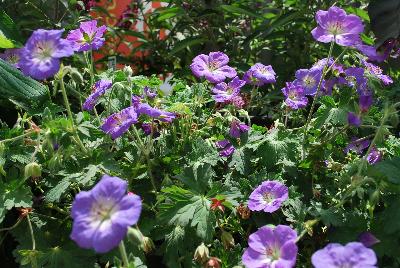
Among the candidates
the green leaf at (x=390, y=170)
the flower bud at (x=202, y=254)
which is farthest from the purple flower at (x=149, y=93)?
the green leaf at (x=390, y=170)

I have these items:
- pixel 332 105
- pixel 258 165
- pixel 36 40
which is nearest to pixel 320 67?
pixel 332 105

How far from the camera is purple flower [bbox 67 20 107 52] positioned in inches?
61.5

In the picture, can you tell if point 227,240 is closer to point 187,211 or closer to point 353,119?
point 187,211

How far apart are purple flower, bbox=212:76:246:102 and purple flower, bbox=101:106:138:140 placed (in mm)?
307

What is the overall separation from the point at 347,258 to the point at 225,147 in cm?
65

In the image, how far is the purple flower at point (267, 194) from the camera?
4.37ft

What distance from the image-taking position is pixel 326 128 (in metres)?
1.56

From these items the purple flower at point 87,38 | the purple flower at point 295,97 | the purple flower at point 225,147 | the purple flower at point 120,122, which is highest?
the purple flower at point 87,38

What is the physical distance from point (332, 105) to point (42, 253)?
785mm

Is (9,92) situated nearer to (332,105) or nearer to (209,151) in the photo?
(209,151)

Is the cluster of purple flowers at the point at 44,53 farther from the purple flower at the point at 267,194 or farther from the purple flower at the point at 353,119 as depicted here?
the purple flower at the point at 353,119

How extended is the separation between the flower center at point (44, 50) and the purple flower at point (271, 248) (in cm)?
54

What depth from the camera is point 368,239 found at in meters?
1.26

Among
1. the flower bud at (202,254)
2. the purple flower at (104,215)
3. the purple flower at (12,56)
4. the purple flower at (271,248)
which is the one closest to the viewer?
the purple flower at (104,215)
